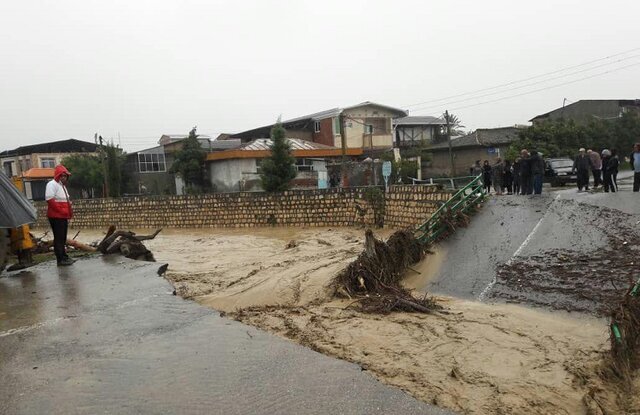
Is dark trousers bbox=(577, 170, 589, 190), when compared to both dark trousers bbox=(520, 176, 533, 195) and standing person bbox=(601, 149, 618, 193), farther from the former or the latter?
dark trousers bbox=(520, 176, 533, 195)

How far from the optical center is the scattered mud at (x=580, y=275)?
20.1 feet

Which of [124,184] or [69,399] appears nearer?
[69,399]

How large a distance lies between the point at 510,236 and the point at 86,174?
36696 millimetres

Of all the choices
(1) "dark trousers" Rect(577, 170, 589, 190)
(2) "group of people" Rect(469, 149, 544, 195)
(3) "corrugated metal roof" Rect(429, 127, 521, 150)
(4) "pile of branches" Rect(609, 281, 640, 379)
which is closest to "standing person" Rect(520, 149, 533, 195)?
(2) "group of people" Rect(469, 149, 544, 195)

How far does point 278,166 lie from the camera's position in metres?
24.9

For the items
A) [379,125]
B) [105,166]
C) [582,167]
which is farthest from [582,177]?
[105,166]

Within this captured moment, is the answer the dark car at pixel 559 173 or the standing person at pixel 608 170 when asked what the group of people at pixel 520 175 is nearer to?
the standing person at pixel 608 170

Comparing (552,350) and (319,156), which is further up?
(319,156)

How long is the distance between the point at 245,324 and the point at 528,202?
7842 millimetres

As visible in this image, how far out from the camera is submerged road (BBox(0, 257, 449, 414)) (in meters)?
3.20

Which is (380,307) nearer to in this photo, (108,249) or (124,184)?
(108,249)

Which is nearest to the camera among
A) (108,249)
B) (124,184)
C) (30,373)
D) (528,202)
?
(30,373)

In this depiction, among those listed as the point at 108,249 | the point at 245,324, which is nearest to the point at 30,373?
the point at 245,324

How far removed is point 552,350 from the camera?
15.4 feet
